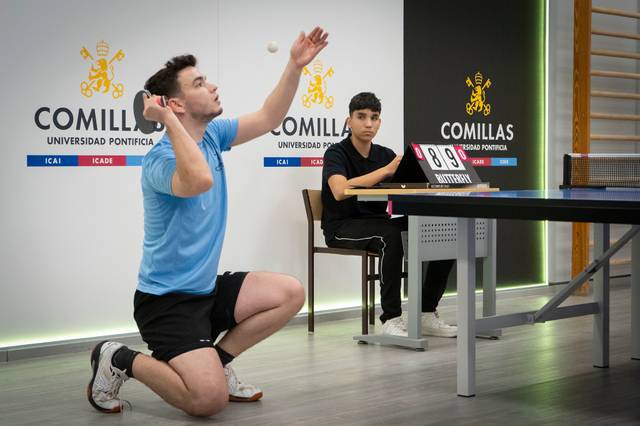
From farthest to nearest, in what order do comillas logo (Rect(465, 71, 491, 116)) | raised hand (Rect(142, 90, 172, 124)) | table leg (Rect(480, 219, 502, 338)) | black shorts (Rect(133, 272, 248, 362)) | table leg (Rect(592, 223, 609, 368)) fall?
comillas logo (Rect(465, 71, 491, 116)), table leg (Rect(480, 219, 502, 338)), table leg (Rect(592, 223, 609, 368)), black shorts (Rect(133, 272, 248, 362)), raised hand (Rect(142, 90, 172, 124))

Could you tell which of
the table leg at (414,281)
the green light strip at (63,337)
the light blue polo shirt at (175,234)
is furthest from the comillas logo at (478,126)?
the light blue polo shirt at (175,234)

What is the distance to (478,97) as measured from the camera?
621 centimetres

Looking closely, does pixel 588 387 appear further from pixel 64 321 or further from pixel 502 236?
pixel 502 236

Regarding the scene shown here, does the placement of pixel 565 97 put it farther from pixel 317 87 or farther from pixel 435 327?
pixel 435 327

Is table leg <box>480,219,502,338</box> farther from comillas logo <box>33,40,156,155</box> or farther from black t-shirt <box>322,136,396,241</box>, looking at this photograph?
comillas logo <box>33,40,156,155</box>

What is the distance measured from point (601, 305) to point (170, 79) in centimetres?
201

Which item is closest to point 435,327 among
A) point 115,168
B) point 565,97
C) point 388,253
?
point 388,253

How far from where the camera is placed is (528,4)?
647 centimetres

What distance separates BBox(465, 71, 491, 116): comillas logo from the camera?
20.2 feet

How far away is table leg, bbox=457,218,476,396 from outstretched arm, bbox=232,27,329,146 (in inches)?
29.2

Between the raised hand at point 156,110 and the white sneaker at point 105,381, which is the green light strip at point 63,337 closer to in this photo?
the white sneaker at point 105,381

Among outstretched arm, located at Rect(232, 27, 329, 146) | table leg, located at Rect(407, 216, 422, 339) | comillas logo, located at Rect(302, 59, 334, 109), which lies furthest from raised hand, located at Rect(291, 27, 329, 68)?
comillas logo, located at Rect(302, 59, 334, 109)

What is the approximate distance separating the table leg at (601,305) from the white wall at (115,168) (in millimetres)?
1841

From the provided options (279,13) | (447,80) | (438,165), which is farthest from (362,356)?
(447,80)
